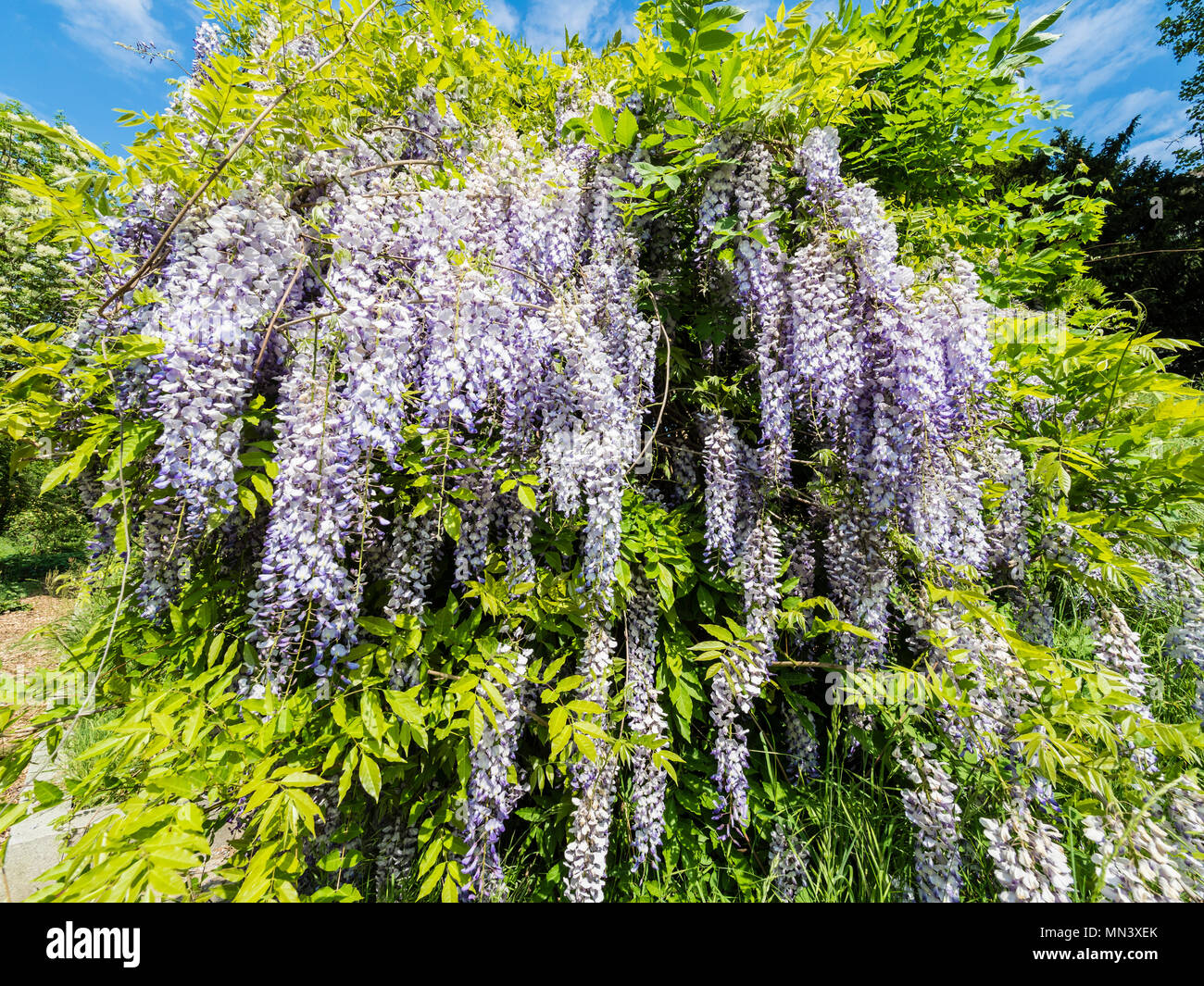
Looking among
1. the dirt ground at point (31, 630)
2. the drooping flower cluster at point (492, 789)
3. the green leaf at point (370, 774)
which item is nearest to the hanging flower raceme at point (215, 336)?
the green leaf at point (370, 774)

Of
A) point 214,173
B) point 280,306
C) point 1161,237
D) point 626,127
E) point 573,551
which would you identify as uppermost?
point 1161,237

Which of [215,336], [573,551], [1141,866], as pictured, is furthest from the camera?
[573,551]

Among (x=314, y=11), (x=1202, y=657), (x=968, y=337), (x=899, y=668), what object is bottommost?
(x=1202, y=657)

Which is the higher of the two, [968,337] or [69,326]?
[69,326]

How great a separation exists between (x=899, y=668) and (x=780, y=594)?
0.63 metres

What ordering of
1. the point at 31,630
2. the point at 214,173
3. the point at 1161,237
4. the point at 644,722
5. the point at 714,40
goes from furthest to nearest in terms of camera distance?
the point at 1161,237 → the point at 31,630 → the point at 644,722 → the point at 714,40 → the point at 214,173

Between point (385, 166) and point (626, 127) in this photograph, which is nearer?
point (385, 166)

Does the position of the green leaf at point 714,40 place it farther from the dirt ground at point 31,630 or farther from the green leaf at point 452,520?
the dirt ground at point 31,630

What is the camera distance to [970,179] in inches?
111

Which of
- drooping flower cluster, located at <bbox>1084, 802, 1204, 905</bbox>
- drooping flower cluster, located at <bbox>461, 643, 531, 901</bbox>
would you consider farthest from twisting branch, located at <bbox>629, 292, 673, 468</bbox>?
drooping flower cluster, located at <bbox>1084, 802, 1204, 905</bbox>

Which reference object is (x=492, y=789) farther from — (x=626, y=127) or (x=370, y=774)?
(x=626, y=127)

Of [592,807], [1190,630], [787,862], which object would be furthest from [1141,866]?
[1190,630]

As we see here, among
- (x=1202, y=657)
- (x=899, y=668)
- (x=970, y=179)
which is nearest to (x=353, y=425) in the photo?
(x=899, y=668)
